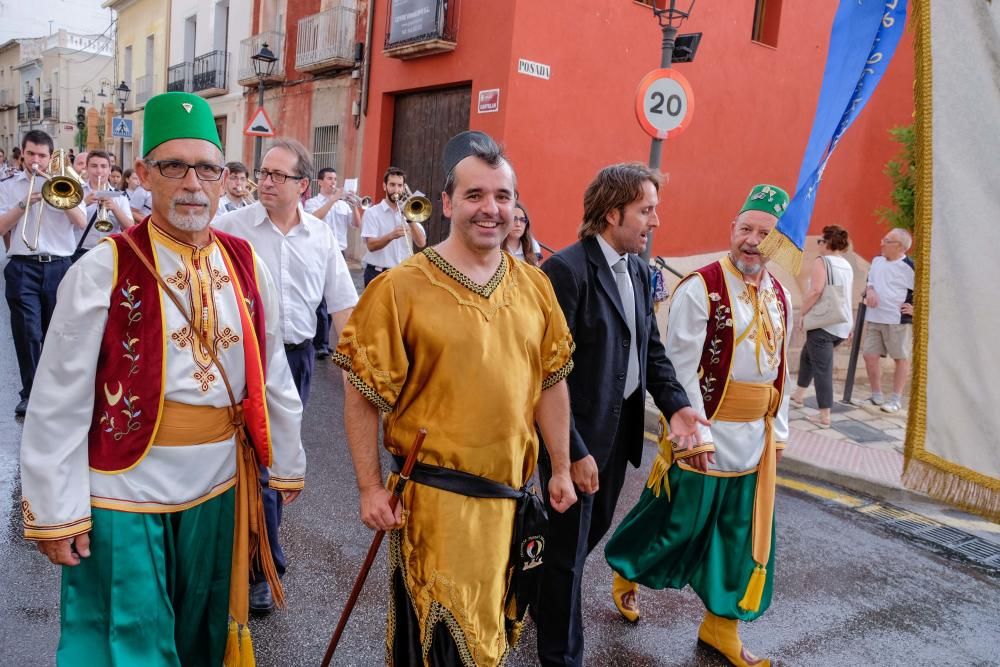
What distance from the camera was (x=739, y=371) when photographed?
3.42 metres

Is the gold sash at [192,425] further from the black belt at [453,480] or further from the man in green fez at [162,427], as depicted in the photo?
the black belt at [453,480]

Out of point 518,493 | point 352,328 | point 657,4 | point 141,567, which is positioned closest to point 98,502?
point 141,567

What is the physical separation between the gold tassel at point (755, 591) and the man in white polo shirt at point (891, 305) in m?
6.13

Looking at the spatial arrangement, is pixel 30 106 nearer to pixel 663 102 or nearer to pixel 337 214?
pixel 337 214

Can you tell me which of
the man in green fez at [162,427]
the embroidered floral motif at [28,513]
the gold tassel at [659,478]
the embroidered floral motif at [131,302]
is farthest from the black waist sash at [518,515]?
the gold tassel at [659,478]

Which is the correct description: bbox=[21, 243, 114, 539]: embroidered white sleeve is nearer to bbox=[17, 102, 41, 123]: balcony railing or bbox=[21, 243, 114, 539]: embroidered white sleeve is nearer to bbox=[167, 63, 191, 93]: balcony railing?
bbox=[167, 63, 191, 93]: balcony railing

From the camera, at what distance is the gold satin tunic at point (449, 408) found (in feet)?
7.34

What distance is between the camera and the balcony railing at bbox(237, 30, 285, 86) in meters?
18.6

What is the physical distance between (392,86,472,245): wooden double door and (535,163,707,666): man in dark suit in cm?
993

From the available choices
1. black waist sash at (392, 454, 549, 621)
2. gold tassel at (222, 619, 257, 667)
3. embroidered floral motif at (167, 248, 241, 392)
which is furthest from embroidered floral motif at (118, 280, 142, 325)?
gold tassel at (222, 619, 257, 667)

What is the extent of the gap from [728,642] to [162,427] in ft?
8.19

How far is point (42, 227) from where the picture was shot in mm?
6012

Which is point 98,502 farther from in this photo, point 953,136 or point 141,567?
point 953,136

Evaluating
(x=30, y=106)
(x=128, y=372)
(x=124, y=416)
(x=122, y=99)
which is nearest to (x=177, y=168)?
(x=128, y=372)
